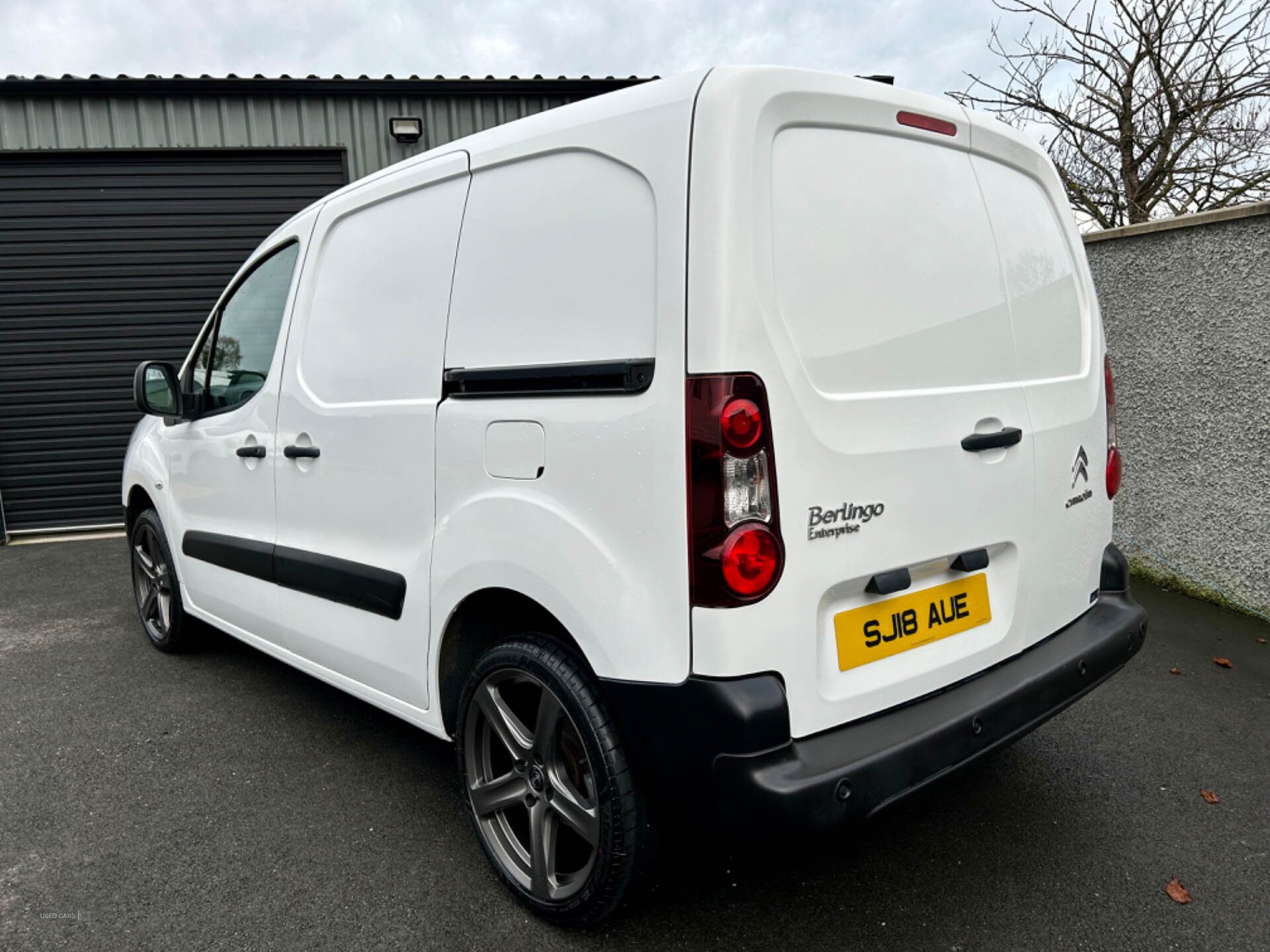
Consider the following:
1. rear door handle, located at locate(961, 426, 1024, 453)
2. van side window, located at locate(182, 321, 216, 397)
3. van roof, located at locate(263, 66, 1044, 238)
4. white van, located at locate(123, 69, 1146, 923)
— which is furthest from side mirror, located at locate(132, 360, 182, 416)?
rear door handle, located at locate(961, 426, 1024, 453)

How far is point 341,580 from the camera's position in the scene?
2678 millimetres

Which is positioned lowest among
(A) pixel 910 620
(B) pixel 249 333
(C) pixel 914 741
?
(C) pixel 914 741

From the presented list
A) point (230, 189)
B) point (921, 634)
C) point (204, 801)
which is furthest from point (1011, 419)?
point (230, 189)

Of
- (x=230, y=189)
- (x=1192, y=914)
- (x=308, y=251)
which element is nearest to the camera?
(x=1192, y=914)

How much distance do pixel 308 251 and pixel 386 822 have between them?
1.88 m

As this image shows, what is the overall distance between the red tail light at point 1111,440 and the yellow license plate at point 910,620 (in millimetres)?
720

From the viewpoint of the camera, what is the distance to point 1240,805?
2619 mm

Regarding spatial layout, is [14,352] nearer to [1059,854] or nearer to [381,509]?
[381,509]

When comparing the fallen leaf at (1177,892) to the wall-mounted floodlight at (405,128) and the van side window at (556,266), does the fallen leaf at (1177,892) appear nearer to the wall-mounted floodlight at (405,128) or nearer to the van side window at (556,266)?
the van side window at (556,266)

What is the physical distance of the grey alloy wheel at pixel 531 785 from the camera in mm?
2037

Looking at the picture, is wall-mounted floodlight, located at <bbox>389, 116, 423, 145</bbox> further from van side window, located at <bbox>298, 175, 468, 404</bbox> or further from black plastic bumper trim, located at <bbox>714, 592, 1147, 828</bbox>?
black plastic bumper trim, located at <bbox>714, 592, 1147, 828</bbox>

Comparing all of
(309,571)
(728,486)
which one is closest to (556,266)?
(728,486)

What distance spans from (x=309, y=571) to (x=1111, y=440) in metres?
2.53

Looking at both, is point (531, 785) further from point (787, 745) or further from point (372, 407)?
point (372, 407)
